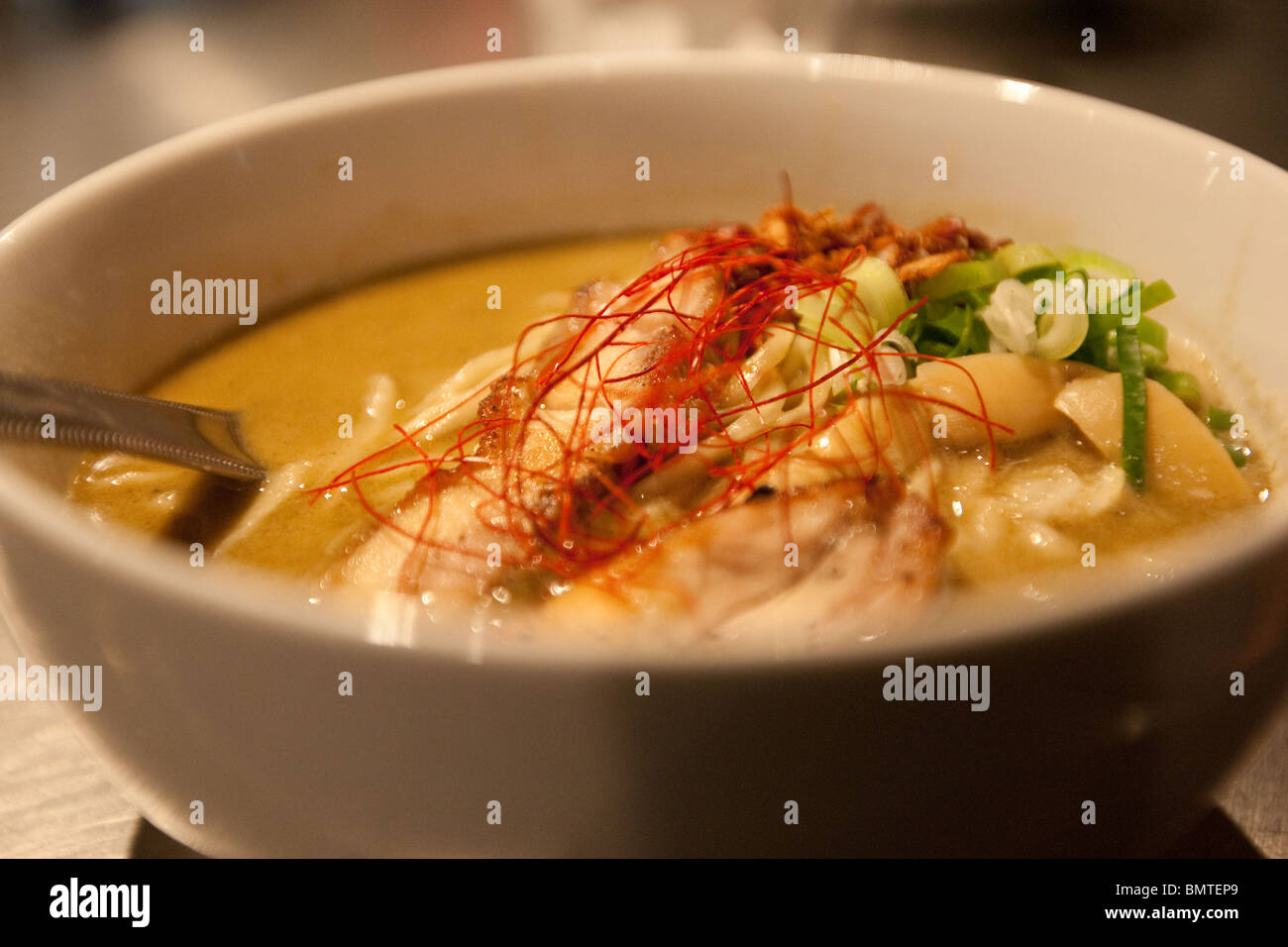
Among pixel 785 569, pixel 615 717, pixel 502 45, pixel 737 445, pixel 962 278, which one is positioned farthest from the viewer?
pixel 502 45

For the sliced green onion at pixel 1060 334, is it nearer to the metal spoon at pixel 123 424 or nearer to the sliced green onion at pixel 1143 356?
the sliced green onion at pixel 1143 356

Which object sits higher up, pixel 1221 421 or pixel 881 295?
pixel 881 295

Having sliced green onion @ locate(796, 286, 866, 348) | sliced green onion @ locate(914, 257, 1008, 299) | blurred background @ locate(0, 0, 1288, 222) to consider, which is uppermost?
blurred background @ locate(0, 0, 1288, 222)

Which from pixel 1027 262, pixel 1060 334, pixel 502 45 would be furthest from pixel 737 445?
pixel 502 45

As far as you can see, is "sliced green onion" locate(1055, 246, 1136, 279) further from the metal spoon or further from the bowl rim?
the metal spoon

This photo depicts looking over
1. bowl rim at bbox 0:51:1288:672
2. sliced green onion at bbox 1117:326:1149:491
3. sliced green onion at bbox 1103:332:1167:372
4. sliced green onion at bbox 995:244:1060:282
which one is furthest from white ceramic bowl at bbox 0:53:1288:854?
sliced green onion at bbox 995:244:1060:282

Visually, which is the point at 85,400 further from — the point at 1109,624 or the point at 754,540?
the point at 1109,624

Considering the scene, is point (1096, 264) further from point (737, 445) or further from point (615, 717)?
point (615, 717)

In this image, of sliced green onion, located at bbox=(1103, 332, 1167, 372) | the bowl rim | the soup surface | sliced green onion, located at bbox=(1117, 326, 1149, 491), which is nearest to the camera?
the bowl rim
